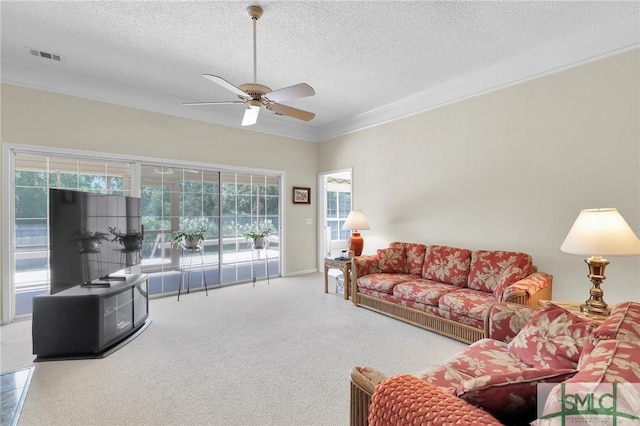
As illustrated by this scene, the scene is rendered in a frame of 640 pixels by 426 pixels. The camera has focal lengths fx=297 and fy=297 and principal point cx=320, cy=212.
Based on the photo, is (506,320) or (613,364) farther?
(506,320)

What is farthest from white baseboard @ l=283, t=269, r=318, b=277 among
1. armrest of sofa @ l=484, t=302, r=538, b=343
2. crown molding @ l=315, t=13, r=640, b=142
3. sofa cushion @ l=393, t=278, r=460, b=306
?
armrest of sofa @ l=484, t=302, r=538, b=343

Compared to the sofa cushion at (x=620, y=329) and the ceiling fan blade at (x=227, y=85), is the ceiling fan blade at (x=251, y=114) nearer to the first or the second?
the ceiling fan blade at (x=227, y=85)

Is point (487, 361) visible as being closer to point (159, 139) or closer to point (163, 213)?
point (163, 213)

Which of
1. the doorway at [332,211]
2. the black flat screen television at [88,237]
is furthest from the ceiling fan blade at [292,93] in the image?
the doorway at [332,211]

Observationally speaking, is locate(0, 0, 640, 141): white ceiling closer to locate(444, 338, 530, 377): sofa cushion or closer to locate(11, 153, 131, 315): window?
locate(11, 153, 131, 315): window

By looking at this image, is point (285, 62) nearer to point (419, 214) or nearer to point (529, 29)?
point (529, 29)

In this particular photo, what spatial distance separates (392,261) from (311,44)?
117 inches

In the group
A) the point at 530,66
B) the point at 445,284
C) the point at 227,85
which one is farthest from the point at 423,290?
the point at 227,85

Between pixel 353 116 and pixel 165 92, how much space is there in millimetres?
3052

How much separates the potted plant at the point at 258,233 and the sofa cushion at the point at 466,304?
315 cm

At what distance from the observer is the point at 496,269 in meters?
3.35

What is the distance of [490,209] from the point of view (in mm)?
3711

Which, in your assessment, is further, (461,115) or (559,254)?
(461,115)

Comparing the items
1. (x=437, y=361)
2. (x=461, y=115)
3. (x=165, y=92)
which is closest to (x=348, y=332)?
(x=437, y=361)
